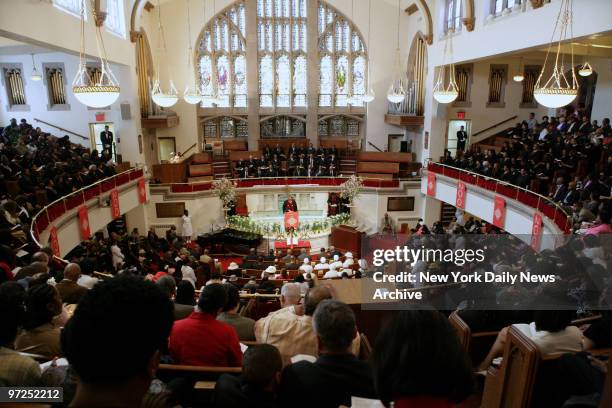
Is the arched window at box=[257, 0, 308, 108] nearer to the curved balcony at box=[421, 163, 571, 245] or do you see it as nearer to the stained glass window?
the stained glass window

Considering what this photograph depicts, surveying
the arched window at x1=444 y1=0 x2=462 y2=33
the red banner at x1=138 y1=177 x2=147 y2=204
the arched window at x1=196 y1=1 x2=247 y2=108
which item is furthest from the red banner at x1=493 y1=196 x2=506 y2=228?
the arched window at x1=196 y1=1 x2=247 y2=108

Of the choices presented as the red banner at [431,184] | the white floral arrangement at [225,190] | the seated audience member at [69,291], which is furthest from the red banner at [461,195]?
the seated audience member at [69,291]

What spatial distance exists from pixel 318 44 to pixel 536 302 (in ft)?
68.6

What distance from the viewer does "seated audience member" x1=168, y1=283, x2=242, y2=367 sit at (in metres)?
2.73

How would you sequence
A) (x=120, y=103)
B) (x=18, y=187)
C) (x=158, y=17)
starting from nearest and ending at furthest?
(x=18, y=187) → (x=120, y=103) → (x=158, y=17)

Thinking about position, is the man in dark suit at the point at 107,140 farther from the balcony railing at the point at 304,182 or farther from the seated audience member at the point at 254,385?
the seated audience member at the point at 254,385

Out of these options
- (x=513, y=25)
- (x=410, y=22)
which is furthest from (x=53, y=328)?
(x=410, y=22)

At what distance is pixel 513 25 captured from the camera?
11.9 metres

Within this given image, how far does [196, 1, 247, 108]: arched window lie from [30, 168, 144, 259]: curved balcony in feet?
28.4

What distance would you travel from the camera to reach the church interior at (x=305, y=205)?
2.01 m

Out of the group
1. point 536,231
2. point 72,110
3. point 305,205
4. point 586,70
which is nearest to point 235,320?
point 536,231

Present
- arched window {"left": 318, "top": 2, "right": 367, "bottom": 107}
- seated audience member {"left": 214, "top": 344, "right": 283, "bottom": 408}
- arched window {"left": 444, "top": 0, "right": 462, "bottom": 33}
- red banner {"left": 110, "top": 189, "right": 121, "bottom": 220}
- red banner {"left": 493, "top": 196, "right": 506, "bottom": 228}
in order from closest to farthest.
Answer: seated audience member {"left": 214, "top": 344, "right": 283, "bottom": 408} → red banner {"left": 493, "top": 196, "right": 506, "bottom": 228} → red banner {"left": 110, "top": 189, "right": 121, "bottom": 220} → arched window {"left": 444, "top": 0, "right": 462, "bottom": 33} → arched window {"left": 318, "top": 2, "right": 367, "bottom": 107}

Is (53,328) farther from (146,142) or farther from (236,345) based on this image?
(146,142)

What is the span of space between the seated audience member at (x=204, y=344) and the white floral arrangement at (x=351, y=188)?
52.1ft
